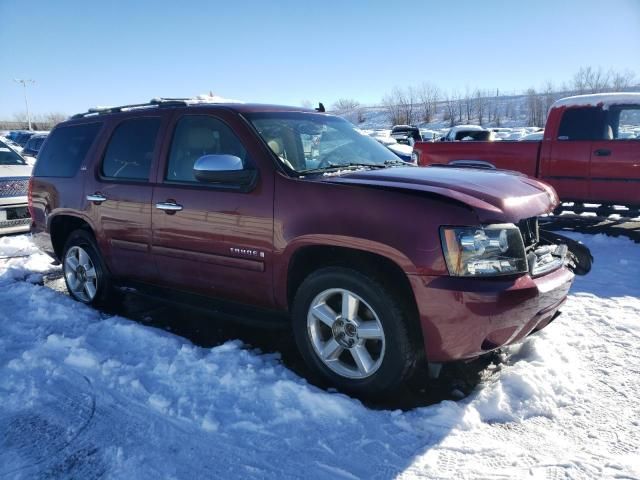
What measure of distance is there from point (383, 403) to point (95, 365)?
6.56ft

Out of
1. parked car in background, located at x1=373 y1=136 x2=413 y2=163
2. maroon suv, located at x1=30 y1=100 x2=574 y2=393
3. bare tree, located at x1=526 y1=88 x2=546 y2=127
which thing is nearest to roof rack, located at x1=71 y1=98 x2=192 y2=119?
maroon suv, located at x1=30 y1=100 x2=574 y2=393

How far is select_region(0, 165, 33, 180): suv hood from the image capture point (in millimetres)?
7984

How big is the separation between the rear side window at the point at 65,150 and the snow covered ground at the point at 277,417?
69.9 inches

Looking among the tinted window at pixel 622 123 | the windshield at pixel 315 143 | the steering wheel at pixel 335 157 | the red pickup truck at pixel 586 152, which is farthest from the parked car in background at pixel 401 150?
the steering wheel at pixel 335 157

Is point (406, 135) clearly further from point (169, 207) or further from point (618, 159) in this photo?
point (169, 207)

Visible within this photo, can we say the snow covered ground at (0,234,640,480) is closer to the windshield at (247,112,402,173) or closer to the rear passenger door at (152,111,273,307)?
the rear passenger door at (152,111,273,307)

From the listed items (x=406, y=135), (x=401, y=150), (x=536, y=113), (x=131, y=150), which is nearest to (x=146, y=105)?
(x=131, y=150)

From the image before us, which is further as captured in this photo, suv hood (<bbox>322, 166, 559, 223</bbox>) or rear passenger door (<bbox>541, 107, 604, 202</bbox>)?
rear passenger door (<bbox>541, 107, 604, 202</bbox>)

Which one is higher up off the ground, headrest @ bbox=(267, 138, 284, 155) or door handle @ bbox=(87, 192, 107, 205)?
headrest @ bbox=(267, 138, 284, 155)

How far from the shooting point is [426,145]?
8.63 metres

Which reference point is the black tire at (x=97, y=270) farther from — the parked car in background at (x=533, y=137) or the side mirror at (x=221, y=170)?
the parked car in background at (x=533, y=137)

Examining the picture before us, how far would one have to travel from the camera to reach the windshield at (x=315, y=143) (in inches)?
139

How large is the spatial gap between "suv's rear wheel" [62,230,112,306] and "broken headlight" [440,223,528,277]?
11.1 ft

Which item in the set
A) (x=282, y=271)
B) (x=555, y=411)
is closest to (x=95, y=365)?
(x=282, y=271)
